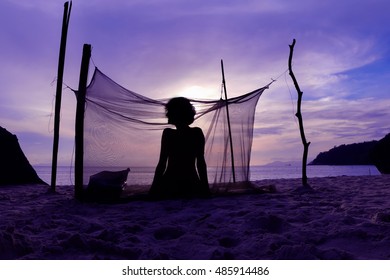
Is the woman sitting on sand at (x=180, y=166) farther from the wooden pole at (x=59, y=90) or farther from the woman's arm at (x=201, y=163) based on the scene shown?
the wooden pole at (x=59, y=90)

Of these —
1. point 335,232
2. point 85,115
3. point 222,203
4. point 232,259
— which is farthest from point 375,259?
point 85,115

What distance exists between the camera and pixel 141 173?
595 centimetres

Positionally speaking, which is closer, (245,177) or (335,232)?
(335,232)

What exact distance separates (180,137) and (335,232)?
2.65m

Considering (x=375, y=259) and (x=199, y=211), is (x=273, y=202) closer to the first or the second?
(x=199, y=211)

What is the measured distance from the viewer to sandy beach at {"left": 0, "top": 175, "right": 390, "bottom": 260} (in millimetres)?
2455

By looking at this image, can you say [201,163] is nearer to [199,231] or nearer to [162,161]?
[162,161]

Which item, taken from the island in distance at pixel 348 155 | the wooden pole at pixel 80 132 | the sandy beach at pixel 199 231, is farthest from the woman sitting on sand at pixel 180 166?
the island in distance at pixel 348 155

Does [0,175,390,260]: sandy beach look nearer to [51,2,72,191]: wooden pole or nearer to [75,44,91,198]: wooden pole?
[75,44,91,198]: wooden pole

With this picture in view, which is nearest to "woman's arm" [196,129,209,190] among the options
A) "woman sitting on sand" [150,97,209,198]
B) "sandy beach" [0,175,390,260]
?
"woman sitting on sand" [150,97,209,198]

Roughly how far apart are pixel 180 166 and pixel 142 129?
102cm

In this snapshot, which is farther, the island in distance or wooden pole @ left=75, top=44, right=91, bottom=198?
the island in distance

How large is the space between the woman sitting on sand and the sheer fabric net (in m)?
0.65
